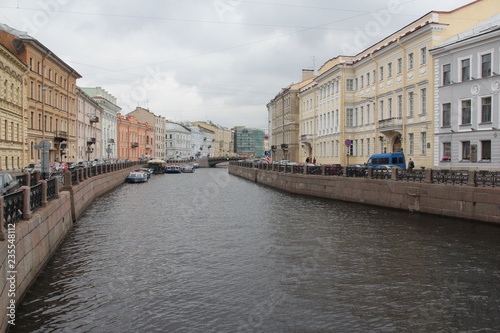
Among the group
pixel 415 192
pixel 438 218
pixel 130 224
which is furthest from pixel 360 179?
pixel 130 224

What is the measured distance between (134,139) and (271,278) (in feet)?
311

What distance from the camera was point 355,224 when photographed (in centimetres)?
2119

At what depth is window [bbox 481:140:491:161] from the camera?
2872 cm

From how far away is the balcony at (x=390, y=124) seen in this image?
3822cm

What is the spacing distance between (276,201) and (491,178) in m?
14.8

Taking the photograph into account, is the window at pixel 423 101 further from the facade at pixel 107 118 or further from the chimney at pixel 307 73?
the facade at pixel 107 118

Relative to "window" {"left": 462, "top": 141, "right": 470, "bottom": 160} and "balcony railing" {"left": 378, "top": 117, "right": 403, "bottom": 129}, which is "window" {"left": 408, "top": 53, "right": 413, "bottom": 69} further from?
"window" {"left": 462, "top": 141, "right": 470, "bottom": 160}

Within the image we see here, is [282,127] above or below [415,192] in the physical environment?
above

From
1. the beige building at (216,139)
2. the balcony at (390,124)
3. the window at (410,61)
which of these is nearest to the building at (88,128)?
the balcony at (390,124)

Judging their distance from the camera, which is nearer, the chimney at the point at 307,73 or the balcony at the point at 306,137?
the balcony at the point at 306,137

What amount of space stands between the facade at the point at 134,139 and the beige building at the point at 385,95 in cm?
4313

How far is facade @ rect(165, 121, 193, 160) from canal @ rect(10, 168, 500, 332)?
4602 inches

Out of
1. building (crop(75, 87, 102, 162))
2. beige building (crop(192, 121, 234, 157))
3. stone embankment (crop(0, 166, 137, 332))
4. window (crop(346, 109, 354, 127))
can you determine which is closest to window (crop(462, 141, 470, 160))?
window (crop(346, 109, 354, 127))

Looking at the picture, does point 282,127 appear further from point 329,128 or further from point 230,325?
point 230,325
